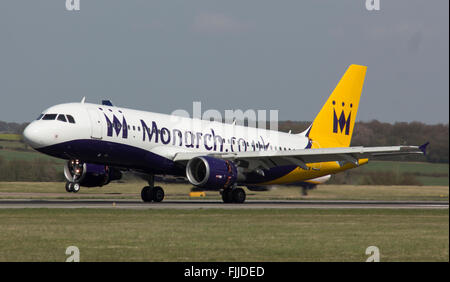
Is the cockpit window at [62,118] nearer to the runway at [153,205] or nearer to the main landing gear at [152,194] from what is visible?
the runway at [153,205]

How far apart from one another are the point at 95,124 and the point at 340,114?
69.7 ft

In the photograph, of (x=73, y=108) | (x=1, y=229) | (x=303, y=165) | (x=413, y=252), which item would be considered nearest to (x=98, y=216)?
(x=1, y=229)

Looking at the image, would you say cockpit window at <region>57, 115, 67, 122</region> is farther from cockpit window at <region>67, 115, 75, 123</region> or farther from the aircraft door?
the aircraft door

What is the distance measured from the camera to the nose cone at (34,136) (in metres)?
36.0

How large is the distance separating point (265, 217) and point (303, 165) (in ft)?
47.0

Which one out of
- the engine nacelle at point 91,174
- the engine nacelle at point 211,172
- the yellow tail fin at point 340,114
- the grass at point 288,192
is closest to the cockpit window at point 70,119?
the engine nacelle at point 91,174

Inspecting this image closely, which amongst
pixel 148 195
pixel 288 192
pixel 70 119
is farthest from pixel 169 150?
pixel 288 192

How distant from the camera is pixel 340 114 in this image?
52.9m

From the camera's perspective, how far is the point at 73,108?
37719mm

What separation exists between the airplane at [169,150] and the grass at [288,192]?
3385 mm

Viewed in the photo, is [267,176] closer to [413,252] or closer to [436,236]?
[436,236]

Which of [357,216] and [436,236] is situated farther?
[357,216]
